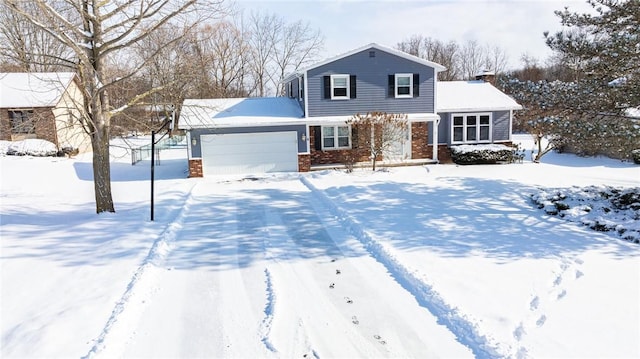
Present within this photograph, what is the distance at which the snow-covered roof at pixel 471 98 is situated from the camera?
1956cm

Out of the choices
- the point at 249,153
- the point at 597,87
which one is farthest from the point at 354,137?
the point at 597,87

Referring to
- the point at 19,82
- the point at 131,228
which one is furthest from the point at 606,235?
the point at 19,82

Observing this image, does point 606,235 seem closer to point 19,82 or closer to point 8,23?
point 8,23

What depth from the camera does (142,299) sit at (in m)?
5.40

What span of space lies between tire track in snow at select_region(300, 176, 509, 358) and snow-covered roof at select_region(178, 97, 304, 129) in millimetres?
A: 10335

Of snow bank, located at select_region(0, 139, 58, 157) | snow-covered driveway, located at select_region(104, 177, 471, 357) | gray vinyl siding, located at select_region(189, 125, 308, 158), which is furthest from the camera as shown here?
snow bank, located at select_region(0, 139, 58, 157)

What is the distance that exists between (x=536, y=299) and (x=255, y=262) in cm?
408

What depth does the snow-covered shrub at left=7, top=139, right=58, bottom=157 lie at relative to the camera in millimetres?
23797

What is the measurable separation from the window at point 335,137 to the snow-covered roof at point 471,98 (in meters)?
4.47

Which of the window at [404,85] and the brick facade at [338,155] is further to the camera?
the brick facade at [338,155]

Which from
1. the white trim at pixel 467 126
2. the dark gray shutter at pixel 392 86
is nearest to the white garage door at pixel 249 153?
the dark gray shutter at pixel 392 86

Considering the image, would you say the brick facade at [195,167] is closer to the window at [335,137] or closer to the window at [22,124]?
the window at [335,137]

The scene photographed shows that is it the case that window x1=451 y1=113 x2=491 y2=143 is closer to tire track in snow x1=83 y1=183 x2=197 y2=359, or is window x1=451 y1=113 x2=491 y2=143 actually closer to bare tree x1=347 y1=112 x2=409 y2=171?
bare tree x1=347 y1=112 x2=409 y2=171

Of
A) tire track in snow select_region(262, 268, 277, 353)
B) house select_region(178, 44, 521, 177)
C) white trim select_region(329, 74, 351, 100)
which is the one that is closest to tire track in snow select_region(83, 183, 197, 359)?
tire track in snow select_region(262, 268, 277, 353)
